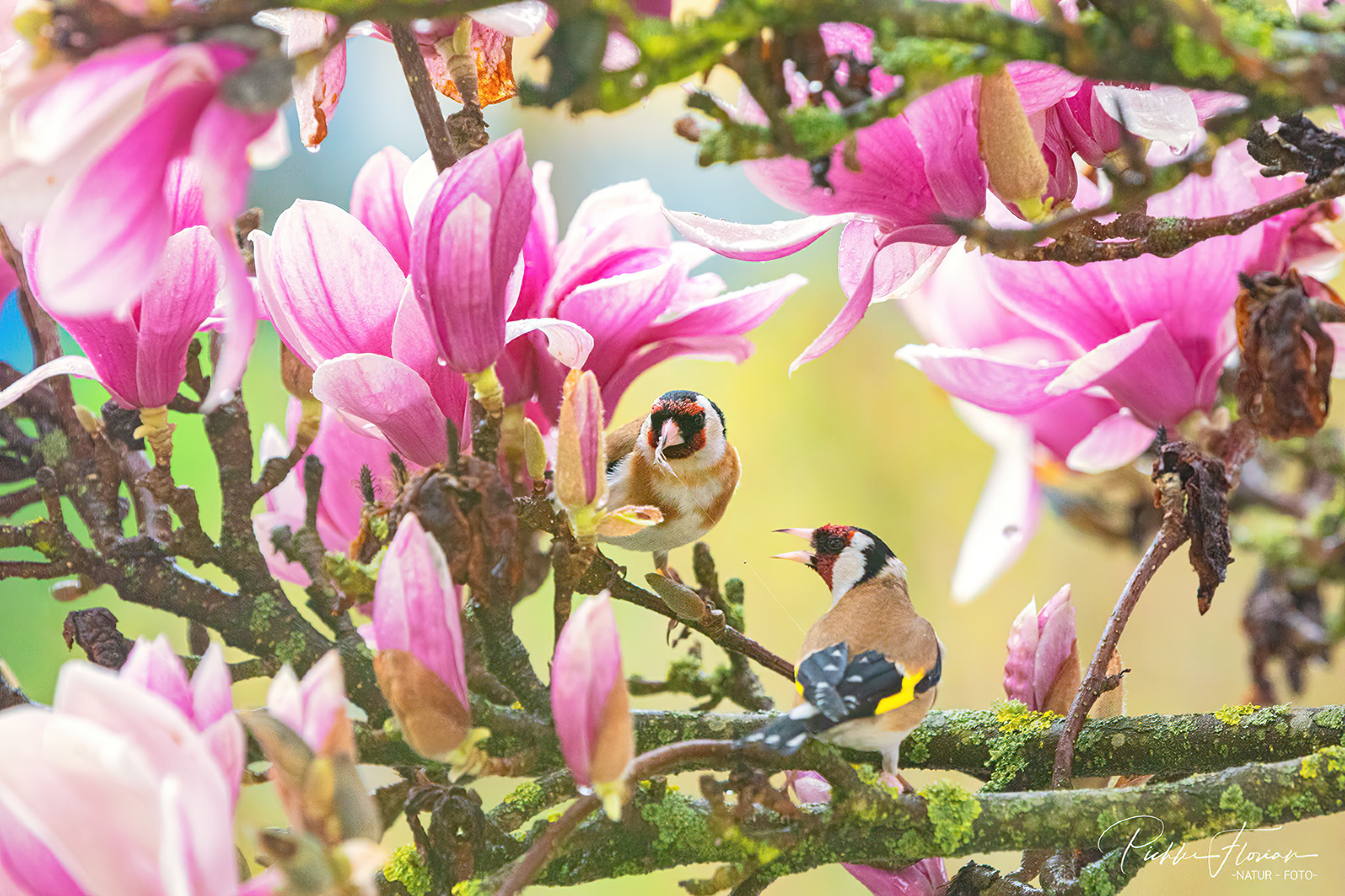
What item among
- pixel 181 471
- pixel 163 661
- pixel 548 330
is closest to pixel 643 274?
pixel 548 330

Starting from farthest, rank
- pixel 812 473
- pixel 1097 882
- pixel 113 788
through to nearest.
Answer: pixel 812 473 → pixel 1097 882 → pixel 113 788

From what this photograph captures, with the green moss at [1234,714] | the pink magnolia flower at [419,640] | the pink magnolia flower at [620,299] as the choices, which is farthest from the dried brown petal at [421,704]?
the green moss at [1234,714]

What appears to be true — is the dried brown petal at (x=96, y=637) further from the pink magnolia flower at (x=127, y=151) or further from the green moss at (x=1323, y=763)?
the green moss at (x=1323, y=763)

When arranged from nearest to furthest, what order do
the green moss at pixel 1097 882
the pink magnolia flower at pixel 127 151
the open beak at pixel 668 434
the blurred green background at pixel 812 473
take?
the pink magnolia flower at pixel 127 151, the green moss at pixel 1097 882, the open beak at pixel 668 434, the blurred green background at pixel 812 473

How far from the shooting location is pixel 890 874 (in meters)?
0.27

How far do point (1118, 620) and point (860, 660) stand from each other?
7cm

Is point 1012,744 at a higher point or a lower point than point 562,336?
lower

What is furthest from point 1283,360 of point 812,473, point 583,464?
point 812,473

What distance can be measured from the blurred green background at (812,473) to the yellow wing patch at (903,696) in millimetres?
401

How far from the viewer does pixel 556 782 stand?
0.26m

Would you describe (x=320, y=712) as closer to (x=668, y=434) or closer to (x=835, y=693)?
(x=835, y=693)

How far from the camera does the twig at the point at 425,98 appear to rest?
9.9 inches

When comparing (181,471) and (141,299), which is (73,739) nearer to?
(141,299)

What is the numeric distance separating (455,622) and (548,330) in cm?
7
